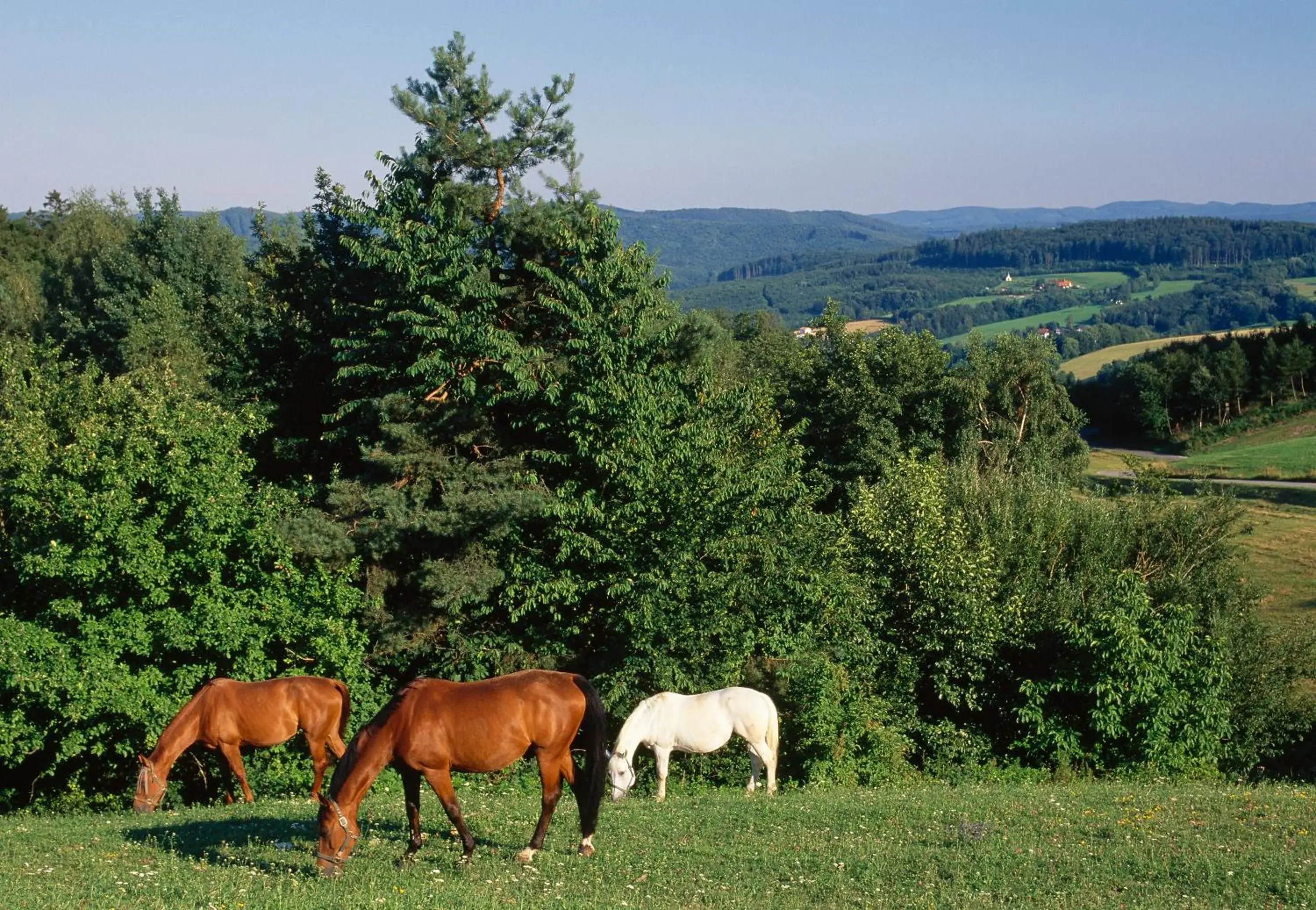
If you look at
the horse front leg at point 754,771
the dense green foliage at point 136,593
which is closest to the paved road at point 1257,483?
the horse front leg at point 754,771

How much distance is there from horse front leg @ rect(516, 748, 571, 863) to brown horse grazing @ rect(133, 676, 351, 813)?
279 inches

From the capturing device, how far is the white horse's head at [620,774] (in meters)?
17.8

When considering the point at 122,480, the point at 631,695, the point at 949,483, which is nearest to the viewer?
the point at 122,480

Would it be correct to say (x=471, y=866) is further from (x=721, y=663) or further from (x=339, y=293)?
(x=339, y=293)

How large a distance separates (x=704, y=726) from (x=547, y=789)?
23.2 feet

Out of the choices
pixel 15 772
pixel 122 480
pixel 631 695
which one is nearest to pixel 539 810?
pixel 631 695

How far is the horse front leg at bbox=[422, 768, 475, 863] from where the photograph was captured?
11.7m

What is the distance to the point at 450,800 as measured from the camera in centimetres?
1171

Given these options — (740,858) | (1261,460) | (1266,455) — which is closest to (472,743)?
(740,858)

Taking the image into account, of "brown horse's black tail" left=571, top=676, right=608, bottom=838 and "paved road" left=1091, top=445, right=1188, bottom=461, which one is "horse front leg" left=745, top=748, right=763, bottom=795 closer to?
"brown horse's black tail" left=571, top=676, right=608, bottom=838

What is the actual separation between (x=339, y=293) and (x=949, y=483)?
18.4 m

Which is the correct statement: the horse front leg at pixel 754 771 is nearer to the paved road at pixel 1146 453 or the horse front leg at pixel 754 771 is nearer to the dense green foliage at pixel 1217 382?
the paved road at pixel 1146 453

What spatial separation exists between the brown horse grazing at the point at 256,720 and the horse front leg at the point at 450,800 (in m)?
6.83

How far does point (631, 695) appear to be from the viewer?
22078 mm
